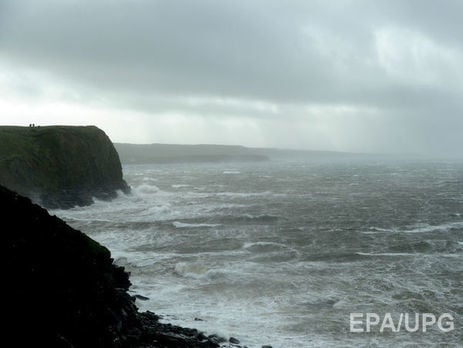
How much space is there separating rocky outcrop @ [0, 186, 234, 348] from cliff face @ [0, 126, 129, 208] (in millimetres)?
40344

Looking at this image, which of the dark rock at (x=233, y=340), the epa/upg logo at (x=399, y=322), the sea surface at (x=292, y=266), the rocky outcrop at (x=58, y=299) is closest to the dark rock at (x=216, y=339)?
the rocky outcrop at (x=58, y=299)

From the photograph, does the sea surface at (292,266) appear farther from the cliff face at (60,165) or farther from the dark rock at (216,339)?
the cliff face at (60,165)

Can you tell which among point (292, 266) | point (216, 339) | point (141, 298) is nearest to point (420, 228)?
point (292, 266)

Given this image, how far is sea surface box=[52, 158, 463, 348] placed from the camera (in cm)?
1875

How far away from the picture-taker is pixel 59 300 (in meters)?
13.7

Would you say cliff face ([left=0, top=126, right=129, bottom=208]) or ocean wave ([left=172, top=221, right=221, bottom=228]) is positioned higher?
cliff face ([left=0, top=126, right=129, bottom=208])

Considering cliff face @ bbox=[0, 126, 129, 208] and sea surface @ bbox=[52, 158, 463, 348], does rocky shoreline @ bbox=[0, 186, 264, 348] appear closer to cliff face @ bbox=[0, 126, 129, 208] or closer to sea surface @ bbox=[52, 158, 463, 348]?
sea surface @ bbox=[52, 158, 463, 348]

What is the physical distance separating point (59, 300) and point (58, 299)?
5 centimetres

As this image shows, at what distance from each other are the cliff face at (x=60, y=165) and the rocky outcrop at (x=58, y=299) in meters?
40.3

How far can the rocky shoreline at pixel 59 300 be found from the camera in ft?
39.6

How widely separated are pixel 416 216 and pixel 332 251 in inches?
865

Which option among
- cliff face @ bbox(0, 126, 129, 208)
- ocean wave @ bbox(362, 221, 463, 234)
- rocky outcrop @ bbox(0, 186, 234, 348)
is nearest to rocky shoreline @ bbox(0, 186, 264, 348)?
rocky outcrop @ bbox(0, 186, 234, 348)

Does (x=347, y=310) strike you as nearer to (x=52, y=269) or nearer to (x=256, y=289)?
(x=256, y=289)

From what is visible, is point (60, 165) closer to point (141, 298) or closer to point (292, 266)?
point (292, 266)
